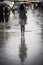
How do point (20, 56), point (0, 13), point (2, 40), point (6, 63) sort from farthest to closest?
point (0, 13) → point (2, 40) → point (20, 56) → point (6, 63)

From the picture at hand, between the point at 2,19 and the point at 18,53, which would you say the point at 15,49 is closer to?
the point at 18,53

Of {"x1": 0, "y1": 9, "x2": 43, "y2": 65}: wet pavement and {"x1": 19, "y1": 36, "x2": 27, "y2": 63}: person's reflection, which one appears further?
{"x1": 19, "y1": 36, "x2": 27, "y2": 63}: person's reflection

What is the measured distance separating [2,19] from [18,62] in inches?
641

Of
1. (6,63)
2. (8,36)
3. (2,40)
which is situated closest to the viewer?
(6,63)

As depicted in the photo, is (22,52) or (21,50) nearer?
(22,52)

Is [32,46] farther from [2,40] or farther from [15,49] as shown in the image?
[2,40]

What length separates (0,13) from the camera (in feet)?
82.9

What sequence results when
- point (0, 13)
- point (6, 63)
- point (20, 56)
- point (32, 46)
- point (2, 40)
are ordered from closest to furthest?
point (6, 63) < point (20, 56) < point (32, 46) < point (2, 40) < point (0, 13)

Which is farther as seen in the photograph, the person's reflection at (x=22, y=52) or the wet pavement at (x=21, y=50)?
the person's reflection at (x=22, y=52)

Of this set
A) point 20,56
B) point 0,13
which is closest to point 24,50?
point 20,56

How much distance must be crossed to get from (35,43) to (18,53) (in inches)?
95.0

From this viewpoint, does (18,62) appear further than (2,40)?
No

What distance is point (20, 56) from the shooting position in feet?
35.7

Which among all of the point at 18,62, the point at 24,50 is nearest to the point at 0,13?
the point at 24,50
